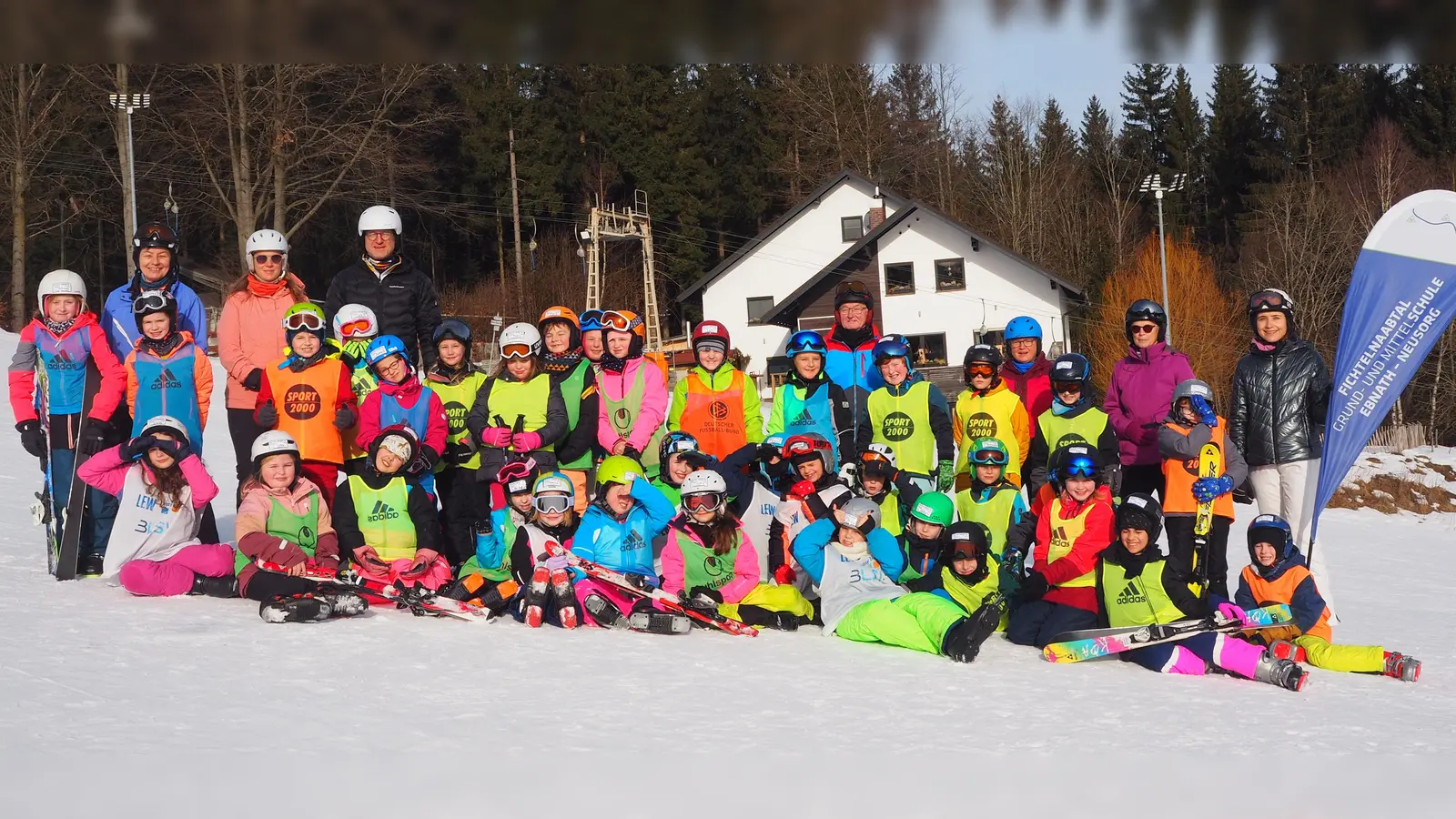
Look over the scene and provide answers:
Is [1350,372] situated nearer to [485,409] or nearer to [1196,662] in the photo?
[1196,662]

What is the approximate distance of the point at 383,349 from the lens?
7.46 m

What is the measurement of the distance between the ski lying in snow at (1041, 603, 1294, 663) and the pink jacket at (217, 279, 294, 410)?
4954 millimetres

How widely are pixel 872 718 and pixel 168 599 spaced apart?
13.8 ft

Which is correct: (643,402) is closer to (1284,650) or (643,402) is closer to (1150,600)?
(1150,600)

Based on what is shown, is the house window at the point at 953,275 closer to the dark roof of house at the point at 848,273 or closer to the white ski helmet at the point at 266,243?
the dark roof of house at the point at 848,273

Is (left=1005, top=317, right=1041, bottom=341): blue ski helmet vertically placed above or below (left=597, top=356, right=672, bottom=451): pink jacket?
above

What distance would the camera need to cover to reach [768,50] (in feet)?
3.26

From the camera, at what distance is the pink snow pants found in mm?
7020

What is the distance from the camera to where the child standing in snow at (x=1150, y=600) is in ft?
21.0

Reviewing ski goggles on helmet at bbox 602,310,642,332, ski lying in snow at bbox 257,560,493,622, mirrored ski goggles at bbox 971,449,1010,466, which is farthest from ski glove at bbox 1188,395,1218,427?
ski lying in snow at bbox 257,560,493,622

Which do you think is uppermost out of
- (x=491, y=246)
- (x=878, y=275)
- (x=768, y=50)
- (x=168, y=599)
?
(x=491, y=246)

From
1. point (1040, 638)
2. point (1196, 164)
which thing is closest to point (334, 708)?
point (1040, 638)

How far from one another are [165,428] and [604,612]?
9.12 feet

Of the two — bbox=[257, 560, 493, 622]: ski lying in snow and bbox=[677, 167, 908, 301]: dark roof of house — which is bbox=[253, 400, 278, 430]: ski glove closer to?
bbox=[257, 560, 493, 622]: ski lying in snow
